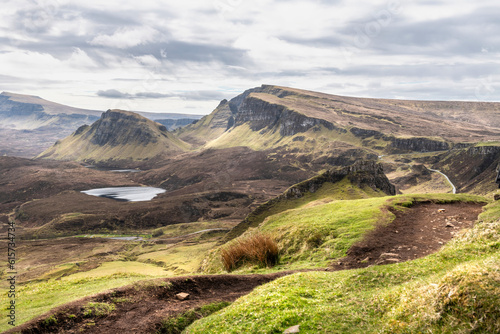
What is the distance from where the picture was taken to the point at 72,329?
55.1 feet

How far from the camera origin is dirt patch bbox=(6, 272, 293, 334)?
55.0 ft

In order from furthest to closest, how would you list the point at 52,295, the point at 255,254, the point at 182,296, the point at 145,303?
1. the point at 255,254
2. the point at 52,295
3. the point at 182,296
4. the point at 145,303

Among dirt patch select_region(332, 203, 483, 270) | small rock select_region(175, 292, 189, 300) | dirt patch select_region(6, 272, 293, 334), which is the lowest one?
small rock select_region(175, 292, 189, 300)

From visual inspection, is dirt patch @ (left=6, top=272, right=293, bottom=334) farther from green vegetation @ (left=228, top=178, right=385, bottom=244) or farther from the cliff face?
the cliff face

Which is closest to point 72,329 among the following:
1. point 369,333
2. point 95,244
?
point 369,333

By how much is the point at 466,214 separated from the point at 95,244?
157 m

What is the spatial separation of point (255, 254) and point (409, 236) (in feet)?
51.2

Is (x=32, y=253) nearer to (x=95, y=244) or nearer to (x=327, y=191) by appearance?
(x=95, y=244)

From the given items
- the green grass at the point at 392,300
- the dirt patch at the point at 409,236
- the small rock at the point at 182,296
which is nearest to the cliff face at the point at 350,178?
the dirt patch at the point at 409,236

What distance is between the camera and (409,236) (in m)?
28.7

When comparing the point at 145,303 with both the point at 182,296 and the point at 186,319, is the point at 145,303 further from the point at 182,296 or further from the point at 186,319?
the point at 186,319

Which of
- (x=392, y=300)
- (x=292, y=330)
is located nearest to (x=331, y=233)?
(x=392, y=300)

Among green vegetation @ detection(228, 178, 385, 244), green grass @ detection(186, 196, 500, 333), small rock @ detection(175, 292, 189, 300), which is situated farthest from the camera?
green vegetation @ detection(228, 178, 385, 244)

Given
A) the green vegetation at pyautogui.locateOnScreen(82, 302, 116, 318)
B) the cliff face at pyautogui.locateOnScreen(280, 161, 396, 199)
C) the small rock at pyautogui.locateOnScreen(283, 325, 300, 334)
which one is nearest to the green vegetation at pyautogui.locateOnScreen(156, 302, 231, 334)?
the green vegetation at pyautogui.locateOnScreen(82, 302, 116, 318)
